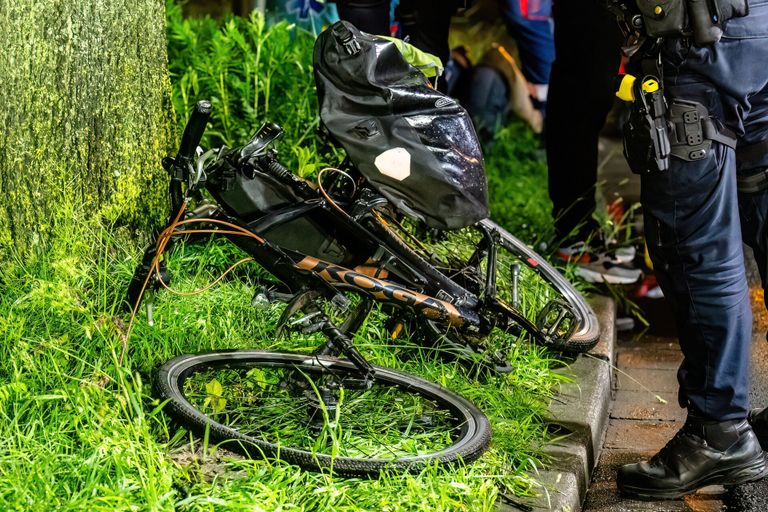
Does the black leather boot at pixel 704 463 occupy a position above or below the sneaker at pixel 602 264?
above

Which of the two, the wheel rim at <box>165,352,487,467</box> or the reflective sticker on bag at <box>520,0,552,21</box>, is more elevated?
the reflective sticker on bag at <box>520,0,552,21</box>

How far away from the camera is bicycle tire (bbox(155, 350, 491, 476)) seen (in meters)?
3.15

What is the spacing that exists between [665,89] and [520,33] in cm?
493

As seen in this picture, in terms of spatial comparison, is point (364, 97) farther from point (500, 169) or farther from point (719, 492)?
point (500, 169)

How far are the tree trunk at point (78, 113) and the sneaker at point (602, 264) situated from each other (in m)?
2.08

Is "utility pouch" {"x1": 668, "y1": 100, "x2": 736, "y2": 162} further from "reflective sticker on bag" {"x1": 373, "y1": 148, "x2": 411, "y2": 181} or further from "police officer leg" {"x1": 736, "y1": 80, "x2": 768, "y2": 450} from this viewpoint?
"reflective sticker on bag" {"x1": 373, "y1": 148, "x2": 411, "y2": 181}

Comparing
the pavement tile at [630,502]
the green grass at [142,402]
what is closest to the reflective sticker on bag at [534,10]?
the green grass at [142,402]

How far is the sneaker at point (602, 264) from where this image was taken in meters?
5.37

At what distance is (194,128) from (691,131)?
1.49 m

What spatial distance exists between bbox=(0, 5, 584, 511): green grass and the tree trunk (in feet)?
0.40

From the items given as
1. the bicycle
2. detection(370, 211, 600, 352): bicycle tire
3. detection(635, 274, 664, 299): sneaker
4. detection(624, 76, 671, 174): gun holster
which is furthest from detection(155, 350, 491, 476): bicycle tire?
detection(635, 274, 664, 299): sneaker

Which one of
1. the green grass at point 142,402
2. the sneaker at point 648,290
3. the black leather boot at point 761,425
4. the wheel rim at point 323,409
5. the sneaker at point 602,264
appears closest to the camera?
the green grass at point 142,402

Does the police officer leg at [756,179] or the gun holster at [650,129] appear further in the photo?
the police officer leg at [756,179]

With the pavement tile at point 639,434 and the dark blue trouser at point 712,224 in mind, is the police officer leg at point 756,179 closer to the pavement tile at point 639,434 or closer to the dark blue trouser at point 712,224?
the dark blue trouser at point 712,224
